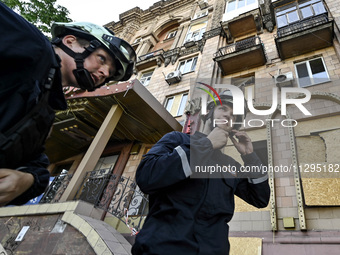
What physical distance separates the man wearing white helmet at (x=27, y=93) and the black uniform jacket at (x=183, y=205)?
0.86m

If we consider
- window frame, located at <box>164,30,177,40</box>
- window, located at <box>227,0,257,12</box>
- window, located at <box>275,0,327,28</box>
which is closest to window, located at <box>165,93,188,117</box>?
window, located at <box>275,0,327,28</box>

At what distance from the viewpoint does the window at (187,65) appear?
13.2m

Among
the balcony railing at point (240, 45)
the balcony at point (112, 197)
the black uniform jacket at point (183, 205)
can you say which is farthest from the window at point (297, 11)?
the black uniform jacket at point (183, 205)

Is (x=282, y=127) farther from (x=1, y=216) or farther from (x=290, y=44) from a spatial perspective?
(x=1, y=216)

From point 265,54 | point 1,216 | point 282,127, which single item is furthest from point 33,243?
point 265,54

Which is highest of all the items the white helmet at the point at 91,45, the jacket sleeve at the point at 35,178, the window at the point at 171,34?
the window at the point at 171,34

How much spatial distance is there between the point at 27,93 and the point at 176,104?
34.3ft

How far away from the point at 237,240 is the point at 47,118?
5554mm

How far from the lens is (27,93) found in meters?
1.18

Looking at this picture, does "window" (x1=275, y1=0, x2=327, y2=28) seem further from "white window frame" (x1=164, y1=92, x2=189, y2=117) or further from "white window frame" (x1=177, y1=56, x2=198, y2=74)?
"white window frame" (x1=164, y1=92, x2=189, y2=117)

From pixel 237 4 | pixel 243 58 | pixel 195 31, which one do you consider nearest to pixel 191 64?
pixel 243 58

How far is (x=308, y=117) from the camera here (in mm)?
6879

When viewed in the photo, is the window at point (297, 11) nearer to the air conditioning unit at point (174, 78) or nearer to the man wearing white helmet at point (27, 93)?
the air conditioning unit at point (174, 78)

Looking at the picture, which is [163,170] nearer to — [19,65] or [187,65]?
[19,65]
